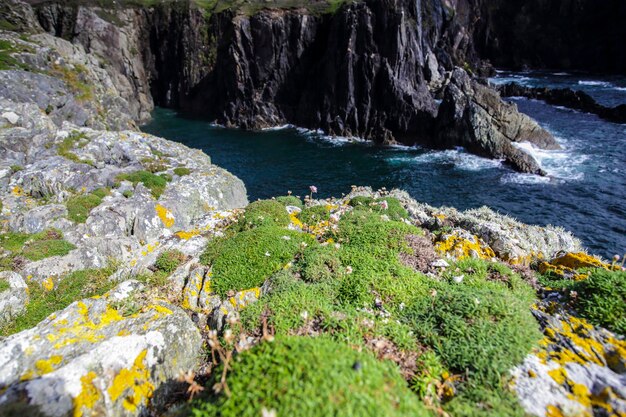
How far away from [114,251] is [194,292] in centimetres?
676

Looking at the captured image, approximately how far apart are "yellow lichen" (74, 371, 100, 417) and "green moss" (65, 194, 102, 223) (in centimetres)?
1382

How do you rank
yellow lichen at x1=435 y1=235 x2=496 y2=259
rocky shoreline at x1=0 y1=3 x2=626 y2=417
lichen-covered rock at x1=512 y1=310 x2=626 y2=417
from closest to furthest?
rocky shoreline at x1=0 y1=3 x2=626 y2=417 < lichen-covered rock at x1=512 y1=310 x2=626 y2=417 < yellow lichen at x1=435 y1=235 x2=496 y2=259

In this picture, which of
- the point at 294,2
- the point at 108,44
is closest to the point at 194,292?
the point at 294,2

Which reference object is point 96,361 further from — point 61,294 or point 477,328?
point 477,328

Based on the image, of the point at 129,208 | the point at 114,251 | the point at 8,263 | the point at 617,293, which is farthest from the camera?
the point at 129,208

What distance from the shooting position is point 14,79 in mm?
39000

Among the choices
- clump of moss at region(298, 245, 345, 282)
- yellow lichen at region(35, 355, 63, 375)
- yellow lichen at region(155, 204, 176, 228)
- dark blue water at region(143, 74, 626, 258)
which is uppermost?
clump of moss at region(298, 245, 345, 282)

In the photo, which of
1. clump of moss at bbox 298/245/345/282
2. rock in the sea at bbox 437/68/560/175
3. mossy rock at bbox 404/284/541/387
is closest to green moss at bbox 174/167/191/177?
clump of moss at bbox 298/245/345/282

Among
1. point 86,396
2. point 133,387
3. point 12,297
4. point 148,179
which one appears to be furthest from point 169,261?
point 148,179

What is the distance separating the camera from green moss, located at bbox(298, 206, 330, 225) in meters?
14.4

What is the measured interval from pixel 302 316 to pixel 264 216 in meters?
7.19

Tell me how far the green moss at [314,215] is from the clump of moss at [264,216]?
76 centimetres

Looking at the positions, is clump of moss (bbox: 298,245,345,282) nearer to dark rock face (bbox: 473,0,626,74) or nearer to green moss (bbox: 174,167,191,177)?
green moss (bbox: 174,167,191,177)

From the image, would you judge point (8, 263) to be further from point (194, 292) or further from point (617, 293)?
point (617, 293)
